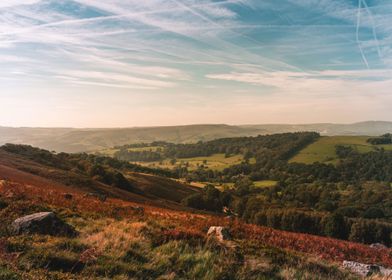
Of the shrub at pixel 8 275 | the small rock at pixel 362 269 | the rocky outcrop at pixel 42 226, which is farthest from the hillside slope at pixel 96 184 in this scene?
the small rock at pixel 362 269

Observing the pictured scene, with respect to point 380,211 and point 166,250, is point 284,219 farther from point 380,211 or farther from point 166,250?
point 166,250

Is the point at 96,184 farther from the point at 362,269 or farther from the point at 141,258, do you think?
the point at 362,269

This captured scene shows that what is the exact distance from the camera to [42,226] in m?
11.3

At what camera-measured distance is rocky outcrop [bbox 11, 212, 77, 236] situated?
1091 cm

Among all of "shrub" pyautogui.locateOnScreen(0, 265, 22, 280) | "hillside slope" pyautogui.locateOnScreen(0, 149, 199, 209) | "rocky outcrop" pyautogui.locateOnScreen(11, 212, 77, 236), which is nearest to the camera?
"shrub" pyautogui.locateOnScreen(0, 265, 22, 280)

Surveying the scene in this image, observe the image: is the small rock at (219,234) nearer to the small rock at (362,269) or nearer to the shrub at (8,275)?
the small rock at (362,269)

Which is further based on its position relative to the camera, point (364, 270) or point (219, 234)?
point (219, 234)

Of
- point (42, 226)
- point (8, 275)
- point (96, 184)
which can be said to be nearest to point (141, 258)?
point (8, 275)

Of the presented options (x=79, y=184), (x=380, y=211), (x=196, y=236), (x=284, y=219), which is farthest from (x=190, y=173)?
(x=196, y=236)

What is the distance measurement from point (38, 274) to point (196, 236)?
6428mm

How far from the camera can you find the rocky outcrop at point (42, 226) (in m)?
10.9

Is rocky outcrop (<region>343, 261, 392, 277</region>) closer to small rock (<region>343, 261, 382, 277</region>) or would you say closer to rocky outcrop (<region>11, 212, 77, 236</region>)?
small rock (<region>343, 261, 382, 277</region>)

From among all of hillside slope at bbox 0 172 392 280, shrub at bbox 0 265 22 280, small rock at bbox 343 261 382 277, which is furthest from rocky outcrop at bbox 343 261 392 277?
shrub at bbox 0 265 22 280

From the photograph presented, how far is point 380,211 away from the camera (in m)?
113
